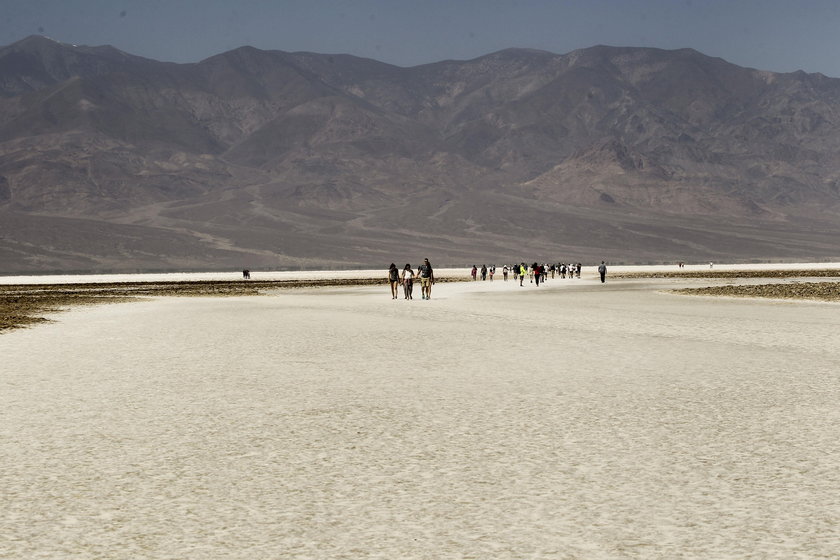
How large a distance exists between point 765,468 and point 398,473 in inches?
118

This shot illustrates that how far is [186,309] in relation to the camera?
37250 mm

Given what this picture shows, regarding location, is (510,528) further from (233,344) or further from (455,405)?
(233,344)

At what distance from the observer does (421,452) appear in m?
9.31

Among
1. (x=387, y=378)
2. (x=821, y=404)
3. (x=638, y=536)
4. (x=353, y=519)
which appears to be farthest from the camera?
(x=387, y=378)

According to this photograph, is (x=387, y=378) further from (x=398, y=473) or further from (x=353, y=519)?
(x=353, y=519)

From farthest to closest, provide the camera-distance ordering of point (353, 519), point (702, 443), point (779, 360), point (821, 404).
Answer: point (779, 360)
point (821, 404)
point (702, 443)
point (353, 519)

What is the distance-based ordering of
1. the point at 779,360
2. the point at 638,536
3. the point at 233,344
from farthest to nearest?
the point at 233,344 → the point at 779,360 → the point at 638,536

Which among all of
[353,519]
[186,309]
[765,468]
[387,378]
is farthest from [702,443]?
[186,309]

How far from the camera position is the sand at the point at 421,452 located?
6613 mm

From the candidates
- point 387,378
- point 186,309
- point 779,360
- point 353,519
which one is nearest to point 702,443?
point 353,519

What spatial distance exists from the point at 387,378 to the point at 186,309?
23.6 m

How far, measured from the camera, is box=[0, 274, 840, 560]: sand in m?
6.61

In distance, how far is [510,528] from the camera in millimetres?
6773

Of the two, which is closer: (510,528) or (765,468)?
(510,528)
